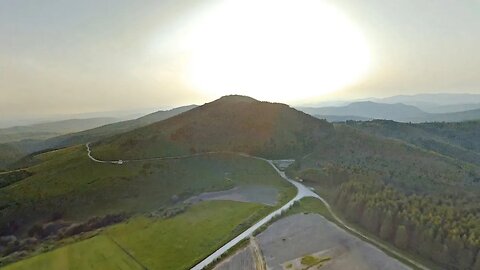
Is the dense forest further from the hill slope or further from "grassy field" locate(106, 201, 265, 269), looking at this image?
"grassy field" locate(106, 201, 265, 269)

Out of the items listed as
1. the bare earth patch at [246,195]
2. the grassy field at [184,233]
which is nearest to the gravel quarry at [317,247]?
the grassy field at [184,233]

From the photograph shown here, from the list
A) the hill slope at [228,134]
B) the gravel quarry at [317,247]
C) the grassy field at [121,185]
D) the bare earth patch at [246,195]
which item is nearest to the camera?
the gravel quarry at [317,247]

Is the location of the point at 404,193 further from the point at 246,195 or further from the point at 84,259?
the point at 84,259

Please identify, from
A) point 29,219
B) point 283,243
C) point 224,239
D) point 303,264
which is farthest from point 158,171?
point 303,264

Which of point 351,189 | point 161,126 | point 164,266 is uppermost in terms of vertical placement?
point 161,126

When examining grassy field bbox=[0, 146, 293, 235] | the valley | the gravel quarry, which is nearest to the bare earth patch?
the valley

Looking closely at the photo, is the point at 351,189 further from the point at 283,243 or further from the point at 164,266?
the point at 164,266

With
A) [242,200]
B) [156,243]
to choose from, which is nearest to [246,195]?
[242,200]

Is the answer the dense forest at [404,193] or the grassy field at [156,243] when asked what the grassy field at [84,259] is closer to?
the grassy field at [156,243]
